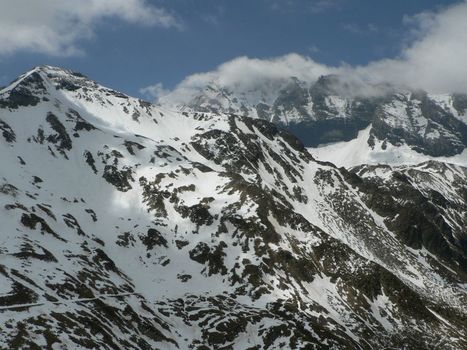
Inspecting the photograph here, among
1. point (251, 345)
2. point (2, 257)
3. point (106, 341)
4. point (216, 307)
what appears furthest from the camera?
point (216, 307)

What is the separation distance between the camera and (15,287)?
128 metres

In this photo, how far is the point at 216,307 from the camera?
177 m

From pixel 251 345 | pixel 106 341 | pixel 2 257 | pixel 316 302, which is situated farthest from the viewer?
pixel 316 302

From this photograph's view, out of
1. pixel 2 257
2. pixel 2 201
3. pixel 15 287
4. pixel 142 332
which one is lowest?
pixel 142 332

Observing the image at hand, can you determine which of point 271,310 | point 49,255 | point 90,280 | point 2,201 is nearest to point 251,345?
point 271,310

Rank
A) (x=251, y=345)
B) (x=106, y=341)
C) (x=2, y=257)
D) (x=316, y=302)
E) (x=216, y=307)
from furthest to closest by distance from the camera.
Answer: (x=316, y=302) → (x=216, y=307) → (x=251, y=345) → (x=2, y=257) → (x=106, y=341)

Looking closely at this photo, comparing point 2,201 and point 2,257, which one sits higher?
point 2,201

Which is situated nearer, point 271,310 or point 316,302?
point 271,310

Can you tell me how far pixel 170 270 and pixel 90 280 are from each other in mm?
40515

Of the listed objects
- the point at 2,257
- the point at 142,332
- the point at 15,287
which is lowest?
the point at 142,332

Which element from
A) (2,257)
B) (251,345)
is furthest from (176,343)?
(2,257)

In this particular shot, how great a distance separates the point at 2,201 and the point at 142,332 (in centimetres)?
6723

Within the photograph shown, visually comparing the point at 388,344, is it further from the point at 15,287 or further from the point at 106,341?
the point at 15,287

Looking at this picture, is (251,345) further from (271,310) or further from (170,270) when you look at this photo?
(170,270)
